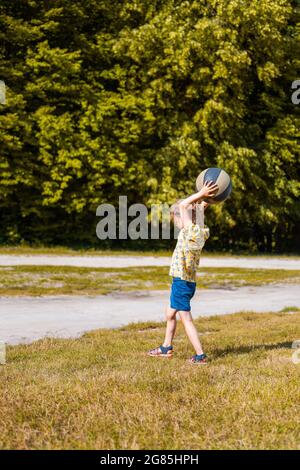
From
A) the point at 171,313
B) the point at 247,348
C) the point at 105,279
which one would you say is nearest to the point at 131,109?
the point at 105,279

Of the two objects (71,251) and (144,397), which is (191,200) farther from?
(71,251)

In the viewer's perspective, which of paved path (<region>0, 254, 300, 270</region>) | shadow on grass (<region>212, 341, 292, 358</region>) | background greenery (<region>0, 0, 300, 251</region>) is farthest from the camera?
background greenery (<region>0, 0, 300, 251</region>)

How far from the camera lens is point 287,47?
90.1ft

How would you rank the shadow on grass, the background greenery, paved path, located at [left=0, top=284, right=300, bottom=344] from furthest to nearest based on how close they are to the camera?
1. the background greenery
2. paved path, located at [left=0, top=284, right=300, bottom=344]
3. the shadow on grass

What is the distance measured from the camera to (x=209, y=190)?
6.90 meters

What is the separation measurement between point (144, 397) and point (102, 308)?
21.3ft

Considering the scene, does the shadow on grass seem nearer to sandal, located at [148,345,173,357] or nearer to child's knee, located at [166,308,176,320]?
sandal, located at [148,345,173,357]

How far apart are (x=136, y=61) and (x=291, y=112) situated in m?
7.60

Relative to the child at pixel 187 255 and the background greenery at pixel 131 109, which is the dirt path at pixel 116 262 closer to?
the background greenery at pixel 131 109

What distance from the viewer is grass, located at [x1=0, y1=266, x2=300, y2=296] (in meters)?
13.8

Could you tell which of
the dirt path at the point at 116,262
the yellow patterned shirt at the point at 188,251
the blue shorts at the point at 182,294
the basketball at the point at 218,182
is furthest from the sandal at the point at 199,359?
the dirt path at the point at 116,262

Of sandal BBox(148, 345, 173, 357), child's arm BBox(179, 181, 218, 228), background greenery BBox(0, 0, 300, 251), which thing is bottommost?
sandal BBox(148, 345, 173, 357)

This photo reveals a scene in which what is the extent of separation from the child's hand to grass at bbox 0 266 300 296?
677cm

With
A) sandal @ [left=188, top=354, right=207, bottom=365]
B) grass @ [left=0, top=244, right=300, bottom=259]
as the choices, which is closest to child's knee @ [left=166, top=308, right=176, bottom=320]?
sandal @ [left=188, top=354, right=207, bottom=365]
